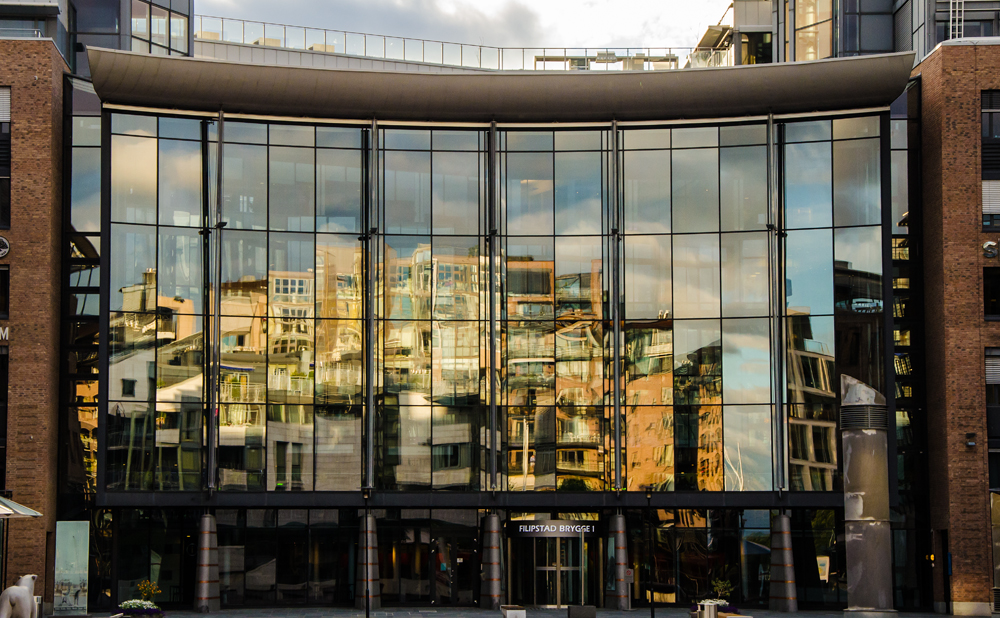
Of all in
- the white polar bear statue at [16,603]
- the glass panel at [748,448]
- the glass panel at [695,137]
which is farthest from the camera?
the glass panel at [695,137]

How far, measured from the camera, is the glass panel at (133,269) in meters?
39.9

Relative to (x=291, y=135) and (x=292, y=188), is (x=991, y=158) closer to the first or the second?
(x=292, y=188)

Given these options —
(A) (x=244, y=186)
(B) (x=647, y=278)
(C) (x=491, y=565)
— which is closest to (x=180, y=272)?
(A) (x=244, y=186)

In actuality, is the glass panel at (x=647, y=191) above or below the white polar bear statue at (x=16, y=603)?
above

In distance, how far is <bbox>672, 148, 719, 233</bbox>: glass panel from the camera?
136 ft

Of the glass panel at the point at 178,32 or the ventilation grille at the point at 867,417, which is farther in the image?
the glass panel at the point at 178,32

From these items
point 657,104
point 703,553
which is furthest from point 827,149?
point 703,553

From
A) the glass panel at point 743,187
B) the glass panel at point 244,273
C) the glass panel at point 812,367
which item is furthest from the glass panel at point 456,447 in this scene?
the glass panel at point 743,187

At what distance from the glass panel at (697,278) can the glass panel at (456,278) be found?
25.5 ft

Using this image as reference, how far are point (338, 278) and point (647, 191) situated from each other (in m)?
12.6

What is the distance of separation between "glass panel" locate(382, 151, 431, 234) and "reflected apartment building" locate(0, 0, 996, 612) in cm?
13

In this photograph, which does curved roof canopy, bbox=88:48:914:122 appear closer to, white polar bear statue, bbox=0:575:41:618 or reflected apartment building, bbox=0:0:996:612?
reflected apartment building, bbox=0:0:996:612

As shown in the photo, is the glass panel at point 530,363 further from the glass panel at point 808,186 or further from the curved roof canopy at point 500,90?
the glass panel at point 808,186

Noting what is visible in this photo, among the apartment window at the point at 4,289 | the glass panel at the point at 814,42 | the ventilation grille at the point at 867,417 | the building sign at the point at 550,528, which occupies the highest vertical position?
the glass panel at the point at 814,42
